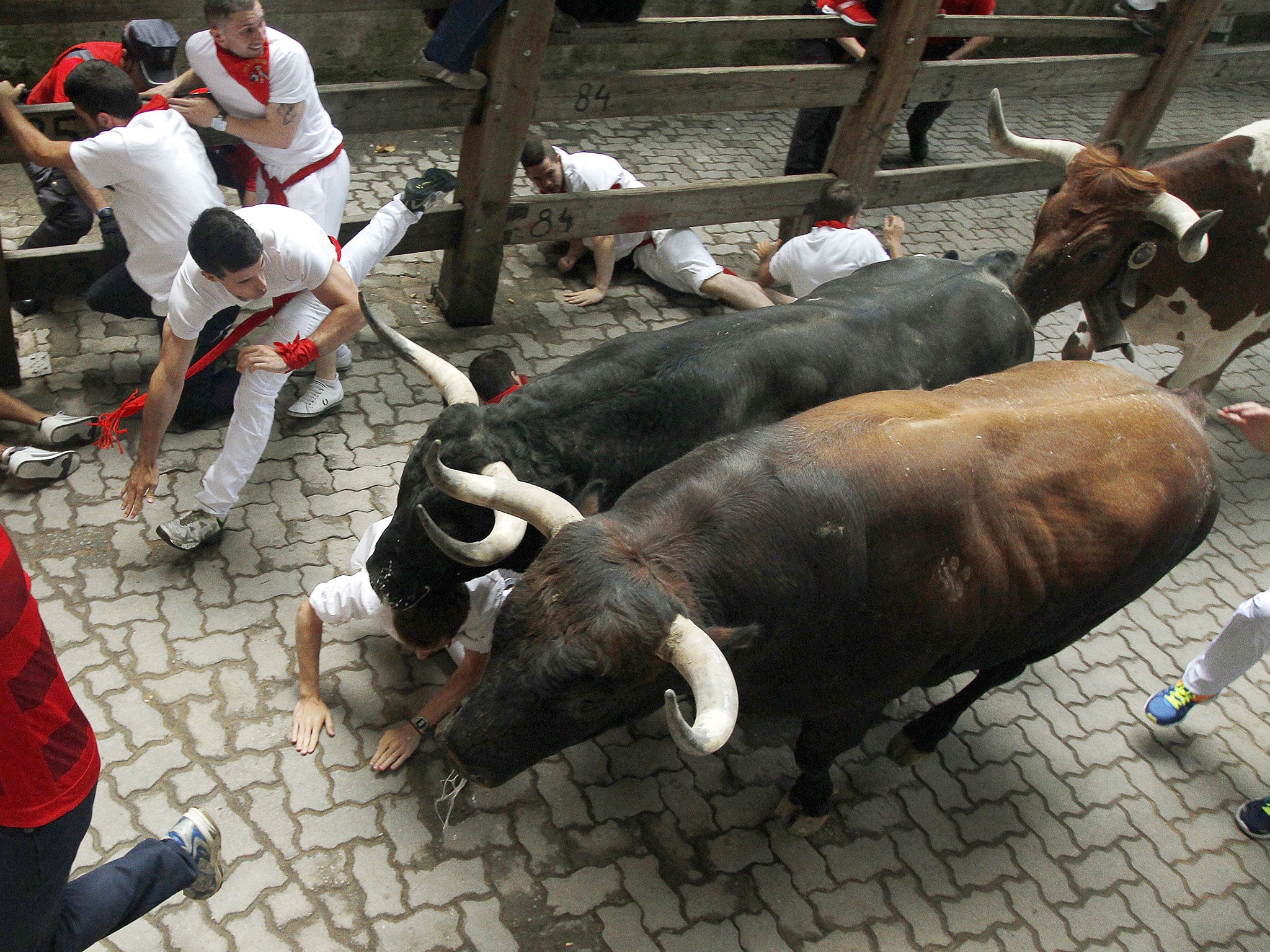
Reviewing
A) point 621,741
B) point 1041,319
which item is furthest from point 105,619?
point 1041,319

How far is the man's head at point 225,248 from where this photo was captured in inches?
150

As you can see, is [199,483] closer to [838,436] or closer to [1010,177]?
Answer: [838,436]

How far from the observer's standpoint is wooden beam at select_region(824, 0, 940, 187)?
20.9 ft

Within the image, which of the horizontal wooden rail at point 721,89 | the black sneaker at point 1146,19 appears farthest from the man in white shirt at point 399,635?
the black sneaker at point 1146,19

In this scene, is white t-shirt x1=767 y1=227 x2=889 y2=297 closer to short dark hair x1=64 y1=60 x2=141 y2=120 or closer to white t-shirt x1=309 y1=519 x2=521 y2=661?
white t-shirt x1=309 y1=519 x2=521 y2=661

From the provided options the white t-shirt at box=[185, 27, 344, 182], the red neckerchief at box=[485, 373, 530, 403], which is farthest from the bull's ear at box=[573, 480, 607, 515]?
the white t-shirt at box=[185, 27, 344, 182]

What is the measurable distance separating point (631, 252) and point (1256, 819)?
16.1 ft

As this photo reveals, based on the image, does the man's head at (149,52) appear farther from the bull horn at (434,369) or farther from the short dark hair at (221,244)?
the bull horn at (434,369)

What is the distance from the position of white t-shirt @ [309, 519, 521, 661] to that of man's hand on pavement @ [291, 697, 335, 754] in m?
0.38

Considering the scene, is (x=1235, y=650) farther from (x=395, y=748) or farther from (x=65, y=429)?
(x=65, y=429)

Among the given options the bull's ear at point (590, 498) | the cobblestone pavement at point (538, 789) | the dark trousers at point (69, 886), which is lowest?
the cobblestone pavement at point (538, 789)

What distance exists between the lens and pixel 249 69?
4.59 metres

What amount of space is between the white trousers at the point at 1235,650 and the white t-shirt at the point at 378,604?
3173 mm

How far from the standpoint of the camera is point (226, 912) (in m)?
3.37
